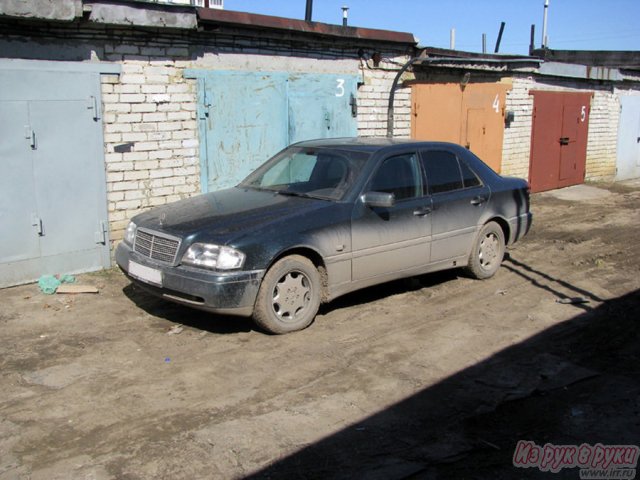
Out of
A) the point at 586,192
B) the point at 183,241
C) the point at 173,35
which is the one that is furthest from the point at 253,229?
the point at 586,192

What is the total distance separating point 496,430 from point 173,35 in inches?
250

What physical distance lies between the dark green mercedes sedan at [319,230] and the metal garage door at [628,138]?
459 inches

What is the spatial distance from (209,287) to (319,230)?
115 centimetres

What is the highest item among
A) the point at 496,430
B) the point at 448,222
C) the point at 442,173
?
the point at 442,173

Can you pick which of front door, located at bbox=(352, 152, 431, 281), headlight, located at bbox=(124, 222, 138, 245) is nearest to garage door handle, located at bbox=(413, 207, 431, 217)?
front door, located at bbox=(352, 152, 431, 281)

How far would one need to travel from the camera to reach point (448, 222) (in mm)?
7180

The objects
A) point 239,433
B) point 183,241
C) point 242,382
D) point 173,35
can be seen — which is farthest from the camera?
point 173,35

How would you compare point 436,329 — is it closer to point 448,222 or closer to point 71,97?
point 448,222

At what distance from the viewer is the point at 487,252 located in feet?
25.8

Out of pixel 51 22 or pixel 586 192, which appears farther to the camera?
pixel 586 192

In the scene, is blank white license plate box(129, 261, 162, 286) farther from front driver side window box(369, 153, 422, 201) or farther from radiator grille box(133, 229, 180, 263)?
front driver side window box(369, 153, 422, 201)

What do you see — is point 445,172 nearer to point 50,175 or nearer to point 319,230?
point 319,230

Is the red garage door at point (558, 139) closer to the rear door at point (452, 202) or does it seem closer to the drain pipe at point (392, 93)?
the drain pipe at point (392, 93)

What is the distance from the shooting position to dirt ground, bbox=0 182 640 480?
3.92m
